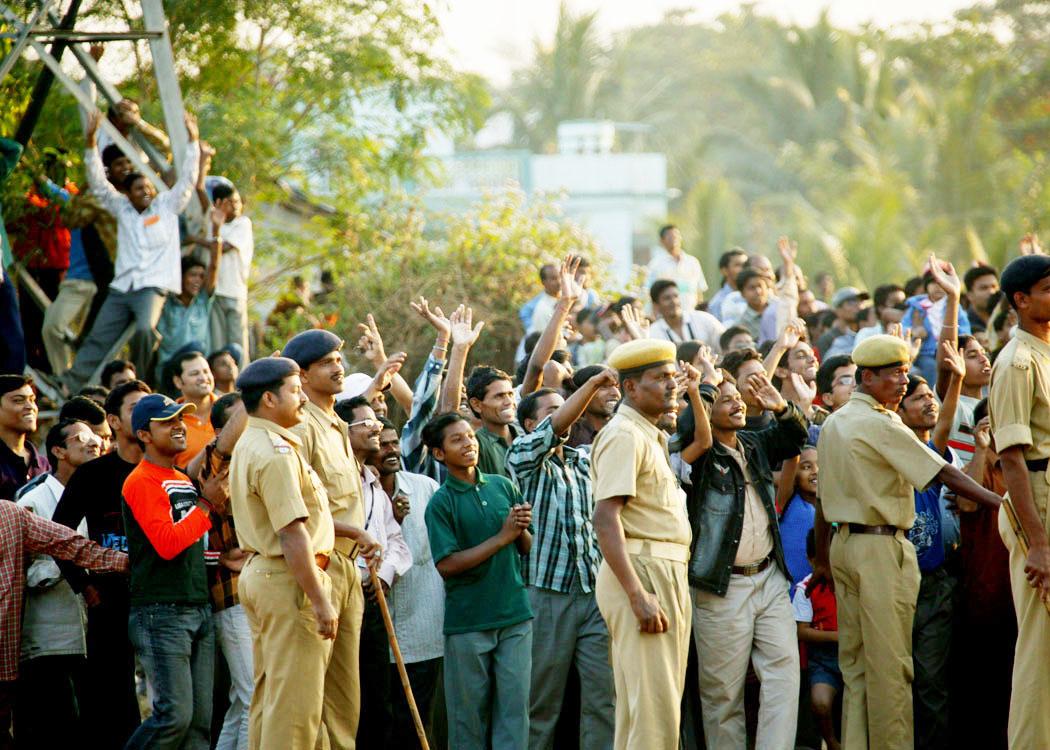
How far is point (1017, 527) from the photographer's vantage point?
22.5 ft

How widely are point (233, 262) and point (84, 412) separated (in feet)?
13.5

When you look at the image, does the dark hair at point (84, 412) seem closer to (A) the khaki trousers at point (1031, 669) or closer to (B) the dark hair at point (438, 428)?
(B) the dark hair at point (438, 428)

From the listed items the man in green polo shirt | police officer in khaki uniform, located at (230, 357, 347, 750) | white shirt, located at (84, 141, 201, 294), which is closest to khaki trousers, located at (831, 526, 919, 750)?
the man in green polo shirt

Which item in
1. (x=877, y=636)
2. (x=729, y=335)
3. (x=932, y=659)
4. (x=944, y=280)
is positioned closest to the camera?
(x=877, y=636)

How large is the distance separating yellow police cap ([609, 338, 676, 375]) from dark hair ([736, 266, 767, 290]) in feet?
20.8

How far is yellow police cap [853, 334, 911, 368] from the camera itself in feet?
25.8

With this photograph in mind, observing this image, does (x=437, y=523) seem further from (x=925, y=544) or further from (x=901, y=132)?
(x=901, y=132)

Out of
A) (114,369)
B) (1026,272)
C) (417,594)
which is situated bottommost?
(417,594)

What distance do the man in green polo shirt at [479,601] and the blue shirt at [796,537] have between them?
165 centimetres

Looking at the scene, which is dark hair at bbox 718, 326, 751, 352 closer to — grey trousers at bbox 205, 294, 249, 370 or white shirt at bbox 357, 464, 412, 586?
Result: white shirt at bbox 357, 464, 412, 586

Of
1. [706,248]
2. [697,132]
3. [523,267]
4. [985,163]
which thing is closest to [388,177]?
[523,267]

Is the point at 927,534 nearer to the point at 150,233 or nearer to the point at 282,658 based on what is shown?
the point at 282,658

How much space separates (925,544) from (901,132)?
26.9m

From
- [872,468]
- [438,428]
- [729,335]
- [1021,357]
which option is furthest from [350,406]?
[729,335]
